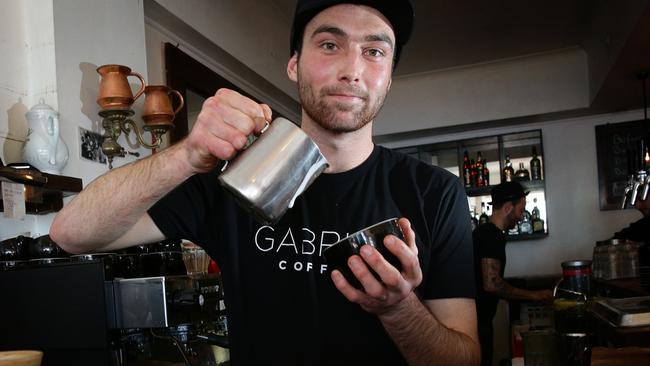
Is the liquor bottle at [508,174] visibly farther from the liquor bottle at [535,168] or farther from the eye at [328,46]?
the eye at [328,46]

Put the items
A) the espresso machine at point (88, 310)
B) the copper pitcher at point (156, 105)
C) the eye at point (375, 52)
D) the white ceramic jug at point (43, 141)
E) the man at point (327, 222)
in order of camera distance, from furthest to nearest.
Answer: the copper pitcher at point (156, 105) < the white ceramic jug at point (43, 141) < the espresso machine at point (88, 310) < the eye at point (375, 52) < the man at point (327, 222)

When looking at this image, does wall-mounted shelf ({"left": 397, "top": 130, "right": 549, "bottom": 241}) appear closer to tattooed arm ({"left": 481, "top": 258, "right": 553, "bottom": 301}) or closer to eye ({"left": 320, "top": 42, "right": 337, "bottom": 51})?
tattooed arm ({"left": 481, "top": 258, "right": 553, "bottom": 301})

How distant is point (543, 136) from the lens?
564cm

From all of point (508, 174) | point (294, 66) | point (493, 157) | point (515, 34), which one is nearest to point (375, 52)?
point (294, 66)

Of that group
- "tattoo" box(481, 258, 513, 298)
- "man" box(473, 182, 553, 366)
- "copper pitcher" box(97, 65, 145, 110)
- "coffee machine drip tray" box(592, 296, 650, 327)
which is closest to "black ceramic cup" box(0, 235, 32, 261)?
"copper pitcher" box(97, 65, 145, 110)

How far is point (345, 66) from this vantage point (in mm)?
1042

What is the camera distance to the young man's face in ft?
3.38

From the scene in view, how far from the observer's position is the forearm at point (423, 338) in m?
0.88

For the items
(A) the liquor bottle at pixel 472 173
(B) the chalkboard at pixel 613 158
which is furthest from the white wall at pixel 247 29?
(B) the chalkboard at pixel 613 158

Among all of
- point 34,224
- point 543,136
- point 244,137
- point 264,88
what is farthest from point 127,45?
point 543,136

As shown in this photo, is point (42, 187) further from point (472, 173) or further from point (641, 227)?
point (472, 173)

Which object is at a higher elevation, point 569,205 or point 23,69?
point 23,69

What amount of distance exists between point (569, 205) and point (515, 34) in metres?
1.84

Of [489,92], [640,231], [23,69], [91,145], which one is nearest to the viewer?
[23,69]
